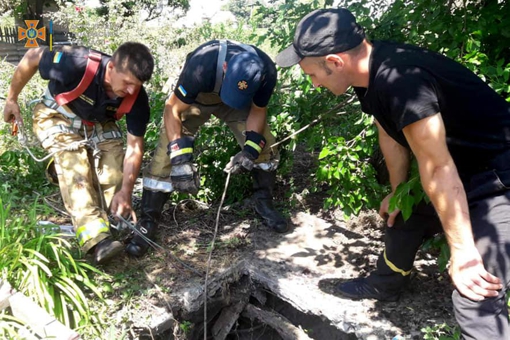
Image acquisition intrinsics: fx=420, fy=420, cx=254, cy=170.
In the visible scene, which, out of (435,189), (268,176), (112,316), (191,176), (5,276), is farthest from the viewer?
(268,176)

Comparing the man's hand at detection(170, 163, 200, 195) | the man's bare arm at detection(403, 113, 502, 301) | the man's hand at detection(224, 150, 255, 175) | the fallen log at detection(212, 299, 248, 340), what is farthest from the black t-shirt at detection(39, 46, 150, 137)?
the man's bare arm at detection(403, 113, 502, 301)

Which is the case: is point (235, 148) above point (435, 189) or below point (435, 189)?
below

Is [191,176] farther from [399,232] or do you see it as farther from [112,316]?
[399,232]

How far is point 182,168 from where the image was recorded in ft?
10.3

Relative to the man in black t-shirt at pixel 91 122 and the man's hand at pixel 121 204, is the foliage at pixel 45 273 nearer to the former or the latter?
the man in black t-shirt at pixel 91 122

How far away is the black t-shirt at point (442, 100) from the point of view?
1.70m

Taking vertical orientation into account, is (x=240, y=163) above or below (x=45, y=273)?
above

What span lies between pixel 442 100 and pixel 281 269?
184 centimetres

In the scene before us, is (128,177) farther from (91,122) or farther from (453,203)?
(453,203)

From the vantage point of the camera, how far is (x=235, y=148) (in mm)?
3898

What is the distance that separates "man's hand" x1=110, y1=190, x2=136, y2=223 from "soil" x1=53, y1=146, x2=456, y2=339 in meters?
0.34

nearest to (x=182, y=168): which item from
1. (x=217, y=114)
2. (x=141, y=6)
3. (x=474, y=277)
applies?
(x=217, y=114)

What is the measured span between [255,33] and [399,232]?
7.18 ft

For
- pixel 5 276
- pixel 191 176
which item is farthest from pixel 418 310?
pixel 5 276
